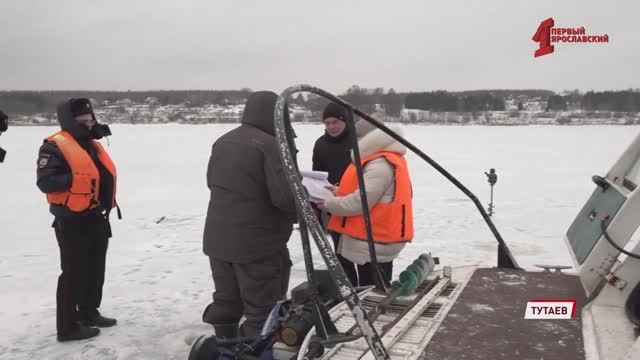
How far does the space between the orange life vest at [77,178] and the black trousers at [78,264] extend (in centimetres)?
11

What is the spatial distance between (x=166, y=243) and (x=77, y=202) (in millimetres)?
3126

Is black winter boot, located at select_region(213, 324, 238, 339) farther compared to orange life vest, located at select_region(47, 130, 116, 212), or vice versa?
orange life vest, located at select_region(47, 130, 116, 212)

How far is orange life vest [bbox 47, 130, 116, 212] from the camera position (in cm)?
331

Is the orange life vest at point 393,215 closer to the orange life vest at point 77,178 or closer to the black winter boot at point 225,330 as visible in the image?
the black winter boot at point 225,330


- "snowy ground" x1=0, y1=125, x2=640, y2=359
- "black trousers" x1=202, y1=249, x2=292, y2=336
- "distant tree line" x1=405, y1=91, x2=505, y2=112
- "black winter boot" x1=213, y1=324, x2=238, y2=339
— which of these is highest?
"distant tree line" x1=405, y1=91, x2=505, y2=112

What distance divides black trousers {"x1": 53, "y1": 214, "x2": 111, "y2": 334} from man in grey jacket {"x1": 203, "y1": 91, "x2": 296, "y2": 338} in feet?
3.92

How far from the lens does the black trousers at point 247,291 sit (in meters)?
2.63

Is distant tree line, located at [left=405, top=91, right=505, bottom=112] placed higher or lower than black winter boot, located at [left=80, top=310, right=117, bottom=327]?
higher

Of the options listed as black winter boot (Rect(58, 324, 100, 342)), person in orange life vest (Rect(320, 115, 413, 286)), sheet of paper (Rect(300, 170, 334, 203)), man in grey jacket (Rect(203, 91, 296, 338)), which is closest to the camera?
man in grey jacket (Rect(203, 91, 296, 338))

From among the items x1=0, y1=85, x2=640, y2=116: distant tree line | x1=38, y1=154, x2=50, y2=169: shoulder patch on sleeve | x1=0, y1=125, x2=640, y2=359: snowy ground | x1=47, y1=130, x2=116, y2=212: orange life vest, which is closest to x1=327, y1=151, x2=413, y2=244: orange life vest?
x1=0, y1=125, x2=640, y2=359: snowy ground

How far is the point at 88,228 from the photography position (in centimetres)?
345

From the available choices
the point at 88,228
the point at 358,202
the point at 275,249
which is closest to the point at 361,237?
the point at 358,202

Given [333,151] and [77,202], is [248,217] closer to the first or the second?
[77,202]

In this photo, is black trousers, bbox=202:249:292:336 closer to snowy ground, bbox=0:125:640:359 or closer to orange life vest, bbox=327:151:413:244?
orange life vest, bbox=327:151:413:244
